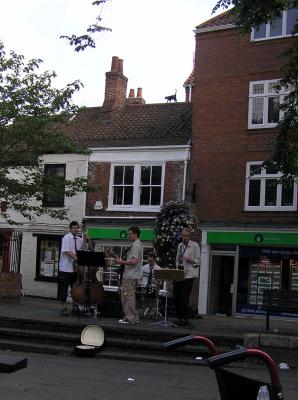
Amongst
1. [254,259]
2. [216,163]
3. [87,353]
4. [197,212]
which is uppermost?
[216,163]

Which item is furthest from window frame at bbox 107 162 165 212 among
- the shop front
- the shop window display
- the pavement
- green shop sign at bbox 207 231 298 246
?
the pavement

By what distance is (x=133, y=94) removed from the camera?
1147 inches

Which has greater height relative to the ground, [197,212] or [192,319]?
[197,212]

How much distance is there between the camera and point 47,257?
22.6 metres

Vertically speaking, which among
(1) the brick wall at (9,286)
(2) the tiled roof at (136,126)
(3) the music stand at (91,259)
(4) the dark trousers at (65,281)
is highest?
(2) the tiled roof at (136,126)

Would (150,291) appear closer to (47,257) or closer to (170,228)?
(170,228)

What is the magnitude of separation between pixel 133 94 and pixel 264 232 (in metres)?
13.1

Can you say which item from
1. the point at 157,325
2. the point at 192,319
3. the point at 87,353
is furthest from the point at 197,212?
the point at 87,353

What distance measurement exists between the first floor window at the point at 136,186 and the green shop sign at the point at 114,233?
0.90 m

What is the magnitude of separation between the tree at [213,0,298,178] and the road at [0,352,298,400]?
4070 millimetres

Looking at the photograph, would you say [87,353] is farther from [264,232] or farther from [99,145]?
[99,145]

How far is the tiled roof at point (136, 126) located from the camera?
69.2 ft

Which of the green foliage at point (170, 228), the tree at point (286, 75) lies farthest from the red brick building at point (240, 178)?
the tree at point (286, 75)

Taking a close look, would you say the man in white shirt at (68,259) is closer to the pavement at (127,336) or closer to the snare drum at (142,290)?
the pavement at (127,336)
